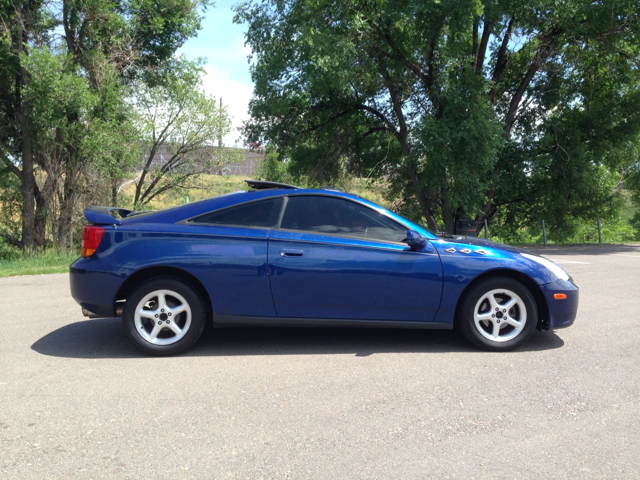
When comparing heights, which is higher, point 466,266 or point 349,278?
point 466,266

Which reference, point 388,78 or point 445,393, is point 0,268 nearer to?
point 445,393

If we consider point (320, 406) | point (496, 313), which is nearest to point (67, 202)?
point (496, 313)

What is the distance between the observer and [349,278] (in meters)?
4.80

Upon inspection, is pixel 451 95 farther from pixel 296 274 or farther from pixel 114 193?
pixel 296 274

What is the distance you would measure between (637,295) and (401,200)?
15.1 meters

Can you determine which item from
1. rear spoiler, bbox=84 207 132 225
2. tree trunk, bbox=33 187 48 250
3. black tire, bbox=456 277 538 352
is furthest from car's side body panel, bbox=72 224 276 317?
tree trunk, bbox=33 187 48 250

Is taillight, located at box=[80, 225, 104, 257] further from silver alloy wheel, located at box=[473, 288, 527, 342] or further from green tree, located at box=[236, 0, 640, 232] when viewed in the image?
green tree, located at box=[236, 0, 640, 232]

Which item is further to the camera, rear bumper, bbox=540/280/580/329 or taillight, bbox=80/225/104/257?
rear bumper, bbox=540/280/580/329

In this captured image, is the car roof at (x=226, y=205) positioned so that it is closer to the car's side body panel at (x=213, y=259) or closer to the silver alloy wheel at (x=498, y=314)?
the car's side body panel at (x=213, y=259)

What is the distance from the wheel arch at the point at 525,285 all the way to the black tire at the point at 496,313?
4 centimetres

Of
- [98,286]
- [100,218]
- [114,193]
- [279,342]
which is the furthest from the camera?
[114,193]

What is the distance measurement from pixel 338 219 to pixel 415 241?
75 centimetres

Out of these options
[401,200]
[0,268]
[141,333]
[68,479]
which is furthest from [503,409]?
[401,200]

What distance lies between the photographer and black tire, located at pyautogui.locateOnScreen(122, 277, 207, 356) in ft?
15.5
